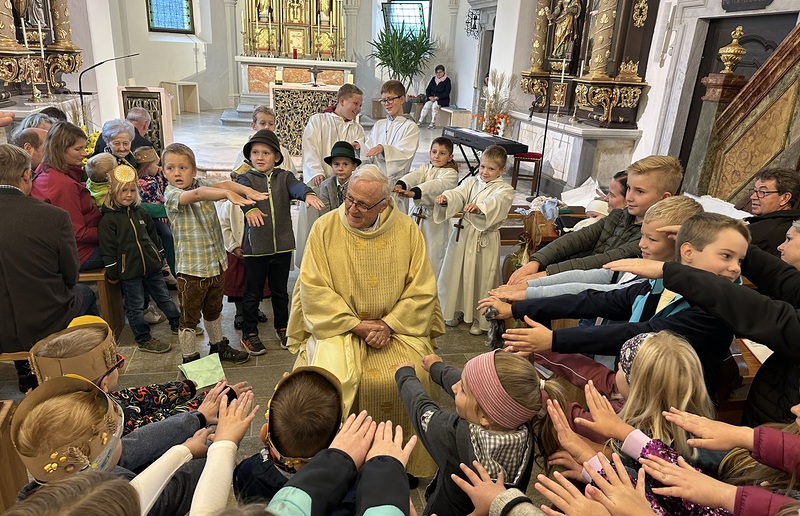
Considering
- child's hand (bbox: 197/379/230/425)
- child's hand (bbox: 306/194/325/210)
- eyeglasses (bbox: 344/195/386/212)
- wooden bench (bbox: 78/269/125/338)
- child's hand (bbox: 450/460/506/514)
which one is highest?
eyeglasses (bbox: 344/195/386/212)

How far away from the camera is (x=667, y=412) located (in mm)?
1536

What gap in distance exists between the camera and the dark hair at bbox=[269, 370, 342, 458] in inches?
59.0

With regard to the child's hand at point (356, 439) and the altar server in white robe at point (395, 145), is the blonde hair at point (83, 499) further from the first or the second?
the altar server in white robe at point (395, 145)

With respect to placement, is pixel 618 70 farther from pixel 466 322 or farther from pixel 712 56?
pixel 466 322

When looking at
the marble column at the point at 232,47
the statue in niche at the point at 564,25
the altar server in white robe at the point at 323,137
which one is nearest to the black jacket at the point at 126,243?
the altar server in white robe at the point at 323,137

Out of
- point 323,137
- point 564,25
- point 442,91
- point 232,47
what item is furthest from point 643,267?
point 232,47

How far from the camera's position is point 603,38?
7.53 metres

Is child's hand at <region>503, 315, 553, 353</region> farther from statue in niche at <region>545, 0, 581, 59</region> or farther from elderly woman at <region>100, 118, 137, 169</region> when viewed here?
statue in niche at <region>545, 0, 581, 59</region>

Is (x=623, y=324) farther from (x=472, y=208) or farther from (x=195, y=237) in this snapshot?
(x=195, y=237)

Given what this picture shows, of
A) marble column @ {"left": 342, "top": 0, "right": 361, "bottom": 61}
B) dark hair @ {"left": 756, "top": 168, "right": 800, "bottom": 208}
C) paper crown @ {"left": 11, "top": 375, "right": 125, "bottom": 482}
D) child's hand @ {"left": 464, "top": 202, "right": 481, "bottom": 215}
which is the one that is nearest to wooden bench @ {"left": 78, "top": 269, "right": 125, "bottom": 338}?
paper crown @ {"left": 11, "top": 375, "right": 125, "bottom": 482}

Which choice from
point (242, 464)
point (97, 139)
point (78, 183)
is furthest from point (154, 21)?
point (242, 464)

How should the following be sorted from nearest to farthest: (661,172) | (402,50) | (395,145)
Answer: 1. (661,172)
2. (395,145)
3. (402,50)

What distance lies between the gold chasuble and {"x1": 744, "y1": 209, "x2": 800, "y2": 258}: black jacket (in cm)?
189

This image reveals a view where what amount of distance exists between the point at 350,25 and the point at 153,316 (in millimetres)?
14353
